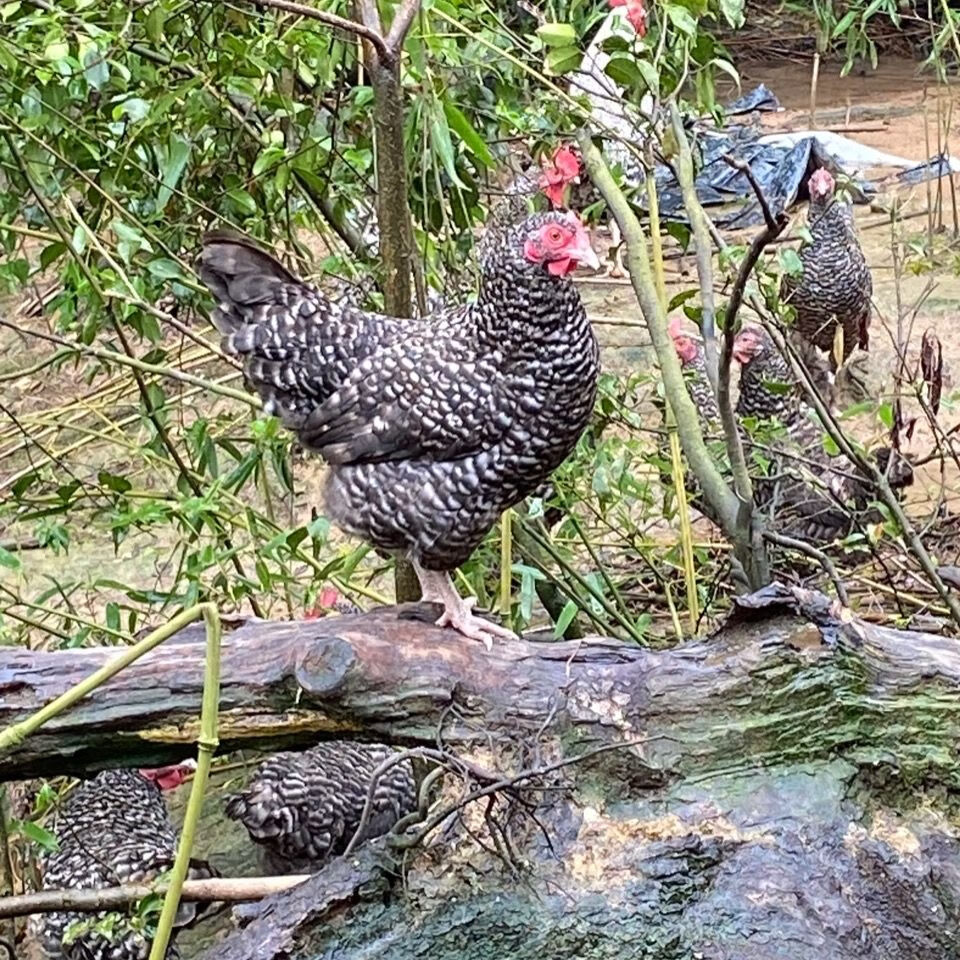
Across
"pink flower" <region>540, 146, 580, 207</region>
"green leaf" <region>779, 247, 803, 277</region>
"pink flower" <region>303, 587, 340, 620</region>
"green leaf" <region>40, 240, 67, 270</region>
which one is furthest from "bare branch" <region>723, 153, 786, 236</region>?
"pink flower" <region>303, 587, 340, 620</region>

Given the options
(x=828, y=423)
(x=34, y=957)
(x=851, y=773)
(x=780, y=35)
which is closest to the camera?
(x=851, y=773)

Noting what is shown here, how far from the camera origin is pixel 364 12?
2375 mm

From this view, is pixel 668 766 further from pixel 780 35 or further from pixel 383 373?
pixel 780 35

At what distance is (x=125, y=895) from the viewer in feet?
6.41

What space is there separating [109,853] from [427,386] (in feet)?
3.77

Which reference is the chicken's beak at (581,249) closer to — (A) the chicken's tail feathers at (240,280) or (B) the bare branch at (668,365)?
(B) the bare branch at (668,365)

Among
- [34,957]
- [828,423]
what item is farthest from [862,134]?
[34,957]

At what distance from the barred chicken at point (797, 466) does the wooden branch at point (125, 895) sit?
1500mm

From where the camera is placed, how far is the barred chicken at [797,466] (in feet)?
11.5

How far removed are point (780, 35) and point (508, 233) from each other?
10076 millimetres

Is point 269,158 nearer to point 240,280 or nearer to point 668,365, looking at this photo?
point 240,280

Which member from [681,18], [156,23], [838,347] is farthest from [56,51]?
[838,347]

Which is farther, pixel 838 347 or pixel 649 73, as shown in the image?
pixel 838 347

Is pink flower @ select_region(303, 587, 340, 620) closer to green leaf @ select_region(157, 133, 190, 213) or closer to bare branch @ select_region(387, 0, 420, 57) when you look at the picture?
green leaf @ select_region(157, 133, 190, 213)
